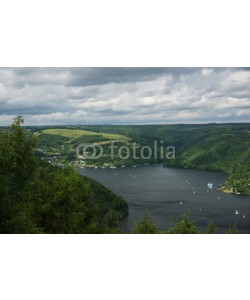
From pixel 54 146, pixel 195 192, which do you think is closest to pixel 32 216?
pixel 195 192

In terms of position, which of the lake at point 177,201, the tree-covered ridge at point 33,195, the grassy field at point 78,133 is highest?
the grassy field at point 78,133

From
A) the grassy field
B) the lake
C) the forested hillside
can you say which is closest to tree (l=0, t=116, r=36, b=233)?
the lake

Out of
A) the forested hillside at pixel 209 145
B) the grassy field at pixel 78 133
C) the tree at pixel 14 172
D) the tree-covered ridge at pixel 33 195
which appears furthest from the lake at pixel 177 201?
the tree at pixel 14 172

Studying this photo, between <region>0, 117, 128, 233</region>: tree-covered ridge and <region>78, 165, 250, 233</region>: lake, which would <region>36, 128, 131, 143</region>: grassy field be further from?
<region>0, 117, 128, 233</region>: tree-covered ridge

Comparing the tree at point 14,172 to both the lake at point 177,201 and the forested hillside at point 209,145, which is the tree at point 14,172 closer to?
the lake at point 177,201

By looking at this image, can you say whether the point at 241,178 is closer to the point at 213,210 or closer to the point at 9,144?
the point at 213,210
